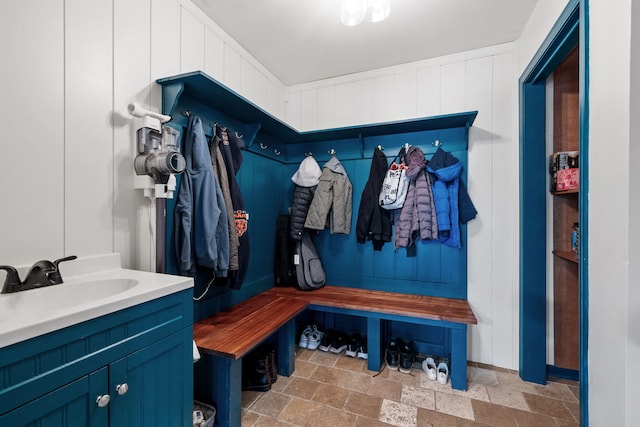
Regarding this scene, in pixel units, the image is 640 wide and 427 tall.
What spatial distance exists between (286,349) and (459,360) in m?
1.22

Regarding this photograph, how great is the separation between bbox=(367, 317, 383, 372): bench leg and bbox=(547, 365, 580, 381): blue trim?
1220mm

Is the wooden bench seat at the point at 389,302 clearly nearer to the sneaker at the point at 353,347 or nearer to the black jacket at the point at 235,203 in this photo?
the sneaker at the point at 353,347

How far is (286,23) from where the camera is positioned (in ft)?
6.31

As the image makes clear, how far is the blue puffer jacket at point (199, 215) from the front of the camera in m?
1.53

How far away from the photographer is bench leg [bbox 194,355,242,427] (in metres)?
1.45

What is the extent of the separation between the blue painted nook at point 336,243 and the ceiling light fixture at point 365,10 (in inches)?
30.4

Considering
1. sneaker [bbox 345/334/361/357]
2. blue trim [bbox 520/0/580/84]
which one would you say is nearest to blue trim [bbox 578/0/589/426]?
blue trim [bbox 520/0/580/84]

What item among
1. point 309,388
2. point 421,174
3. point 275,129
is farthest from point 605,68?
point 309,388

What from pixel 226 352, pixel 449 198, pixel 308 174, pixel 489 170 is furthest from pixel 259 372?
pixel 489 170

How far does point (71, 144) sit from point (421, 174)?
2.18 m

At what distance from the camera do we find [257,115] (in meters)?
1.98

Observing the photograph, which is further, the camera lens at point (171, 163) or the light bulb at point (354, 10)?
the light bulb at point (354, 10)

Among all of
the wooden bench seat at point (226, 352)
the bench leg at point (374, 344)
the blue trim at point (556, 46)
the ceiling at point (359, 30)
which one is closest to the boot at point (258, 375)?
the wooden bench seat at point (226, 352)

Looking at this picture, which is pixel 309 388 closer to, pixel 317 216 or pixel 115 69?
pixel 317 216
